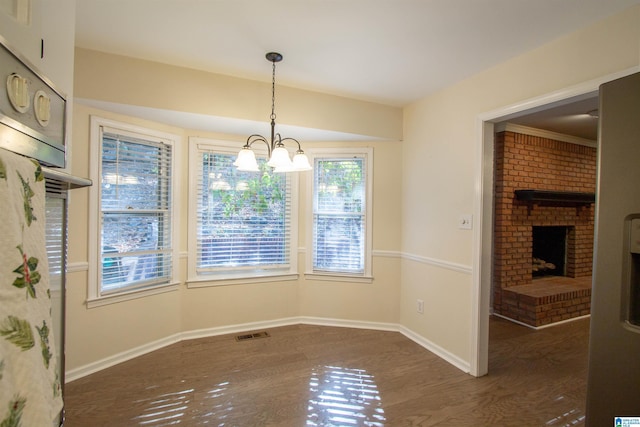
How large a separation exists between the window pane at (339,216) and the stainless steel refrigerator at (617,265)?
2406mm

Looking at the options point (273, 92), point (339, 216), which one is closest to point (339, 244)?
point (339, 216)

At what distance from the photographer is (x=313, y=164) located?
338cm

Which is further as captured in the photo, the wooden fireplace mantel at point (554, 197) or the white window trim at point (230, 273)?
the wooden fireplace mantel at point (554, 197)

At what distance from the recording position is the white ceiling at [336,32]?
1.67 meters

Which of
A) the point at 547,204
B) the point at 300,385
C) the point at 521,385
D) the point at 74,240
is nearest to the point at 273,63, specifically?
the point at 74,240

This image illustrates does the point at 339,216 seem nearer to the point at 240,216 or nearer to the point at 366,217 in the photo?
the point at 366,217

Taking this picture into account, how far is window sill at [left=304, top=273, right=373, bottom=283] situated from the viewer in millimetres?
3355

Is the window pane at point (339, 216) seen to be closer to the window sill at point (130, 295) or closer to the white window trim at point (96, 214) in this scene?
the window sill at point (130, 295)

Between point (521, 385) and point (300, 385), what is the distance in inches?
67.9

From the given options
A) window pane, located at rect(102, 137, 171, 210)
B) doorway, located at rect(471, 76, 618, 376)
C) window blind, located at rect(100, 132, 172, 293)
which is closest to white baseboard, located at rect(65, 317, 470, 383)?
doorway, located at rect(471, 76, 618, 376)

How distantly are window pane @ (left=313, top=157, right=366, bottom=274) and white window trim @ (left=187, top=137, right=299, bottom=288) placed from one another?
0.24 m

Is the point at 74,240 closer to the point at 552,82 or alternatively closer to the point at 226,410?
the point at 226,410

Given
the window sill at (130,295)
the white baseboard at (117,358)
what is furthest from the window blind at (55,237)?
the white baseboard at (117,358)

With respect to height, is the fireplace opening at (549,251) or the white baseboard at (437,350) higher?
the fireplace opening at (549,251)
